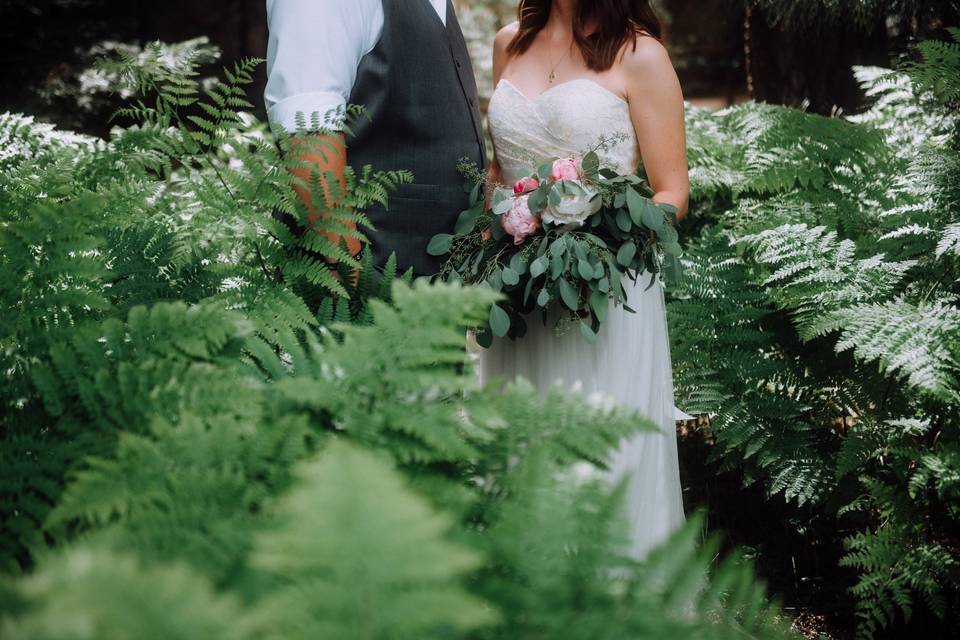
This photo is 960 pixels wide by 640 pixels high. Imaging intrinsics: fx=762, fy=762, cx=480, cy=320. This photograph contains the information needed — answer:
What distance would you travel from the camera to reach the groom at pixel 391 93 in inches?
79.0

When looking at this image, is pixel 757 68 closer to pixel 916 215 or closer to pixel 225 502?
pixel 916 215

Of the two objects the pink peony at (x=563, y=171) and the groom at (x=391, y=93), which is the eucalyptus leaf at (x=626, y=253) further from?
the groom at (x=391, y=93)

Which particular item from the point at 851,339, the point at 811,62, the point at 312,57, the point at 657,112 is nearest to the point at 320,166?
the point at 312,57

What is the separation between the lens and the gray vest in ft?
6.84

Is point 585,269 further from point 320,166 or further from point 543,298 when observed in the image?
point 320,166

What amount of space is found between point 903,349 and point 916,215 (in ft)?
2.67

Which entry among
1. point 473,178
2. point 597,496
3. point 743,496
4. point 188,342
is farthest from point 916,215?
point 188,342

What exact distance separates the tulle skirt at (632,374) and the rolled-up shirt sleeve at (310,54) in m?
0.90

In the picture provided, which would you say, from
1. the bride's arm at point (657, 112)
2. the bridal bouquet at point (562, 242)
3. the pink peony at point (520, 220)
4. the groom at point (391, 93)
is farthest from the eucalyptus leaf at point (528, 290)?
the bride's arm at point (657, 112)

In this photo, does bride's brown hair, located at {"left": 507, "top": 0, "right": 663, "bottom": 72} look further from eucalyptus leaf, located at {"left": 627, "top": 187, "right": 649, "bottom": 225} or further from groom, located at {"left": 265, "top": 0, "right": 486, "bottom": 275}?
eucalyptus leaf, located at {"left": 627, "top": 187, "right": 649, "bottom": 225}

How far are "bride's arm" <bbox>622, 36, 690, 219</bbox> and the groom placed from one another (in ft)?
1.72

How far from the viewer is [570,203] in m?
2.02

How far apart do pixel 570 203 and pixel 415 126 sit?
49 cm

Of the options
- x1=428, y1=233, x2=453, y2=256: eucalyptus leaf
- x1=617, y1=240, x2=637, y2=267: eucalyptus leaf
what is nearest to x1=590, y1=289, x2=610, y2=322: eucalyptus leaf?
x1=617, y1=240, x2=637, y2=267: eucalyptus leaf
